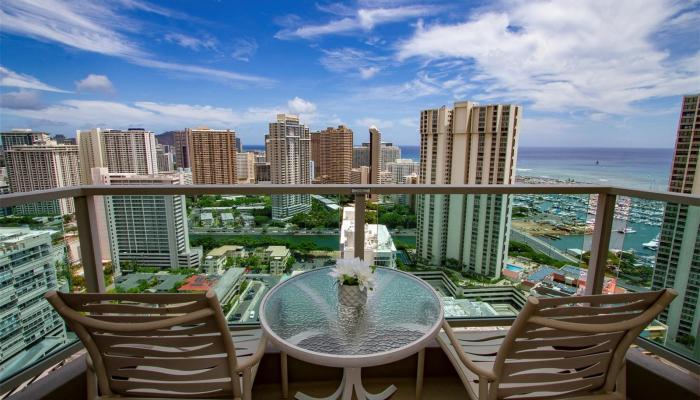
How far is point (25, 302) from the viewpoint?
1945 millimetres

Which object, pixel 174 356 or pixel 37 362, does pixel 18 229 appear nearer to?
pixel 37 362

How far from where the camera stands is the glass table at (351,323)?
1.19m

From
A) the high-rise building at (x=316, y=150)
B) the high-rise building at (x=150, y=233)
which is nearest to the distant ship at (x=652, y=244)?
the high-rise building at (x=150, y=233)

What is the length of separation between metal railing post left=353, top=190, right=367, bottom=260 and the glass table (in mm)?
553

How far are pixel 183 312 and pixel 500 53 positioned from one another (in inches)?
446

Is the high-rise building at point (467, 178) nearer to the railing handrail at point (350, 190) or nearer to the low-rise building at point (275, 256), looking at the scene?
the railing handrail at point (350, 190)

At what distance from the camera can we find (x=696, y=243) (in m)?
2.08

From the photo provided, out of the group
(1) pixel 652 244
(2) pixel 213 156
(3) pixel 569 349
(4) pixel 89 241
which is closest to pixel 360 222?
(3) pixel 569 349

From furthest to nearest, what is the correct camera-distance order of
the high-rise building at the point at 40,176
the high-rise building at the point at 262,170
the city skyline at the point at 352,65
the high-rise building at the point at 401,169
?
the high-rise building at the point at 262,170 → the city skyline at the point at 352,65 → the high-rise building at the point at 401,169 → the high-rise building at the point at 40,176

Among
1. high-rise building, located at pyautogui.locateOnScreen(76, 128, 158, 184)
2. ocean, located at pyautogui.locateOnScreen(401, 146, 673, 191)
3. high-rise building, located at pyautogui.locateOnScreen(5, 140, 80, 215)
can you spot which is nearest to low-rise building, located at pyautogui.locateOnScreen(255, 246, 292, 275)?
high-rise building, located at pyautogui.locateOnScreen(5, 140, 80, 215)

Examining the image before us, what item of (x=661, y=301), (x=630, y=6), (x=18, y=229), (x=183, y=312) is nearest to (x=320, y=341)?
(x=183, y=312)

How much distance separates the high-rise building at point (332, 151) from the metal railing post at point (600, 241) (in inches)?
194

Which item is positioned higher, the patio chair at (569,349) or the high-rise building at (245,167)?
the high-rise building at (245,167)

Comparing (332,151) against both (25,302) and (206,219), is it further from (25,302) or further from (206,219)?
(25,302)
